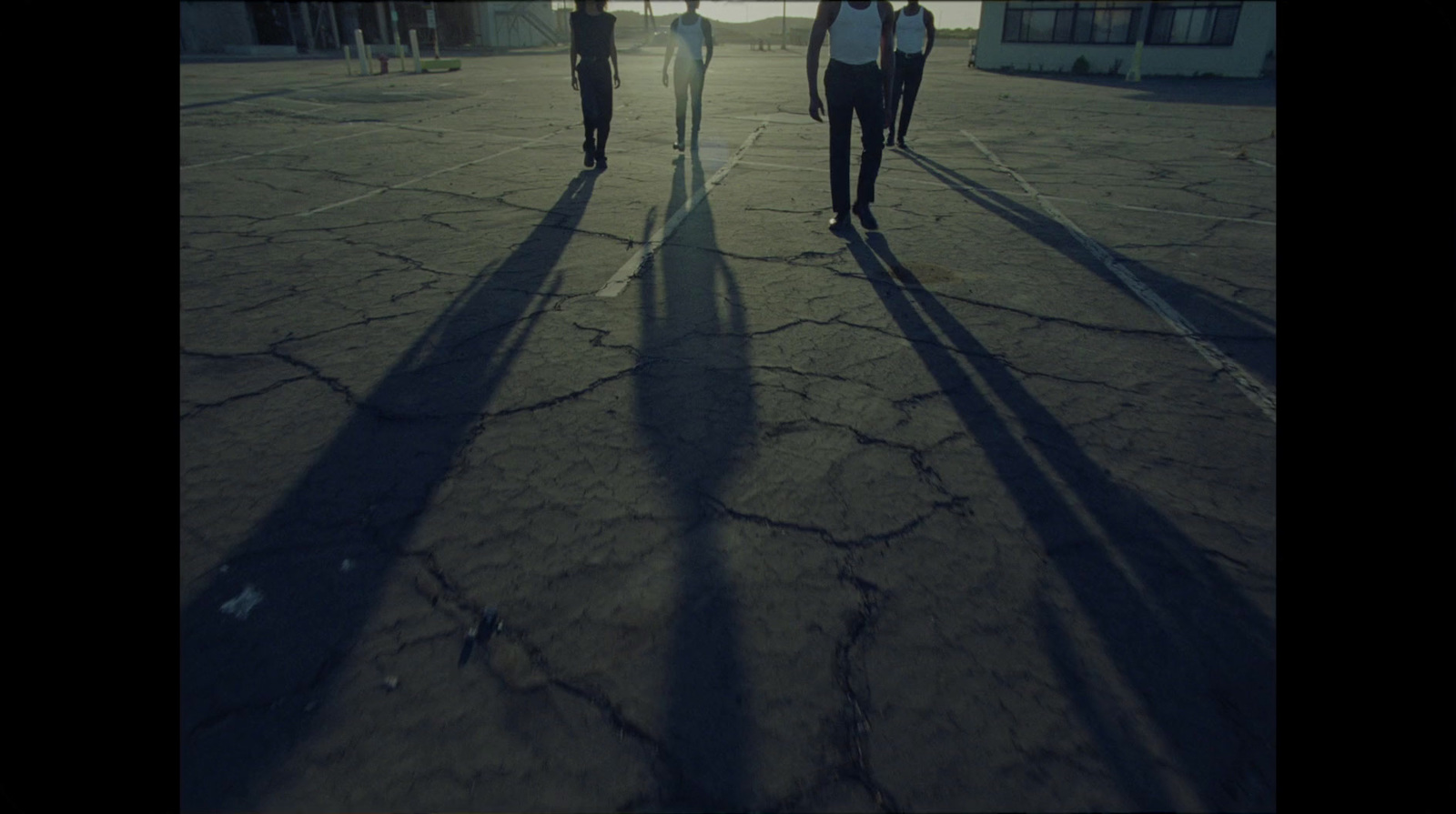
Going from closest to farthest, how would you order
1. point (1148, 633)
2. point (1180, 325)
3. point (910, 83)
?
1. point (1148, 633)
2. point (1180, 325)
3. point (910, 83)

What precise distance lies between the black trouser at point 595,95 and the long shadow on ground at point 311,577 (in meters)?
4.70

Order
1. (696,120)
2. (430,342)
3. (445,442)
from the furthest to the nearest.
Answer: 1. (696,120)
2. (430,342)
3. (445,442)

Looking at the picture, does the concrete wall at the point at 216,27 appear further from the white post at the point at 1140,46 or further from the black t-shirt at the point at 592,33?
the white post at the point at 1140,46

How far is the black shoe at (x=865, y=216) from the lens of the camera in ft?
17.0

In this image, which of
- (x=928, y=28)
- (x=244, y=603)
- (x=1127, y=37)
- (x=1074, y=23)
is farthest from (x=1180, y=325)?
(x=1074, y=23)

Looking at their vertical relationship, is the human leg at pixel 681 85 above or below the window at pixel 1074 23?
below

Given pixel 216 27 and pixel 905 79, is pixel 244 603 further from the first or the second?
pixel 216 27

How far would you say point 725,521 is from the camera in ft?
6.59

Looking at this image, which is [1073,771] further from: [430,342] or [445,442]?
[430,342]

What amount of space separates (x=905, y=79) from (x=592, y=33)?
3.81 meters

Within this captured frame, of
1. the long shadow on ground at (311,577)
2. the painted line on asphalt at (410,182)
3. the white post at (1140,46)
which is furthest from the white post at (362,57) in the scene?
the white post at (1140,46)
